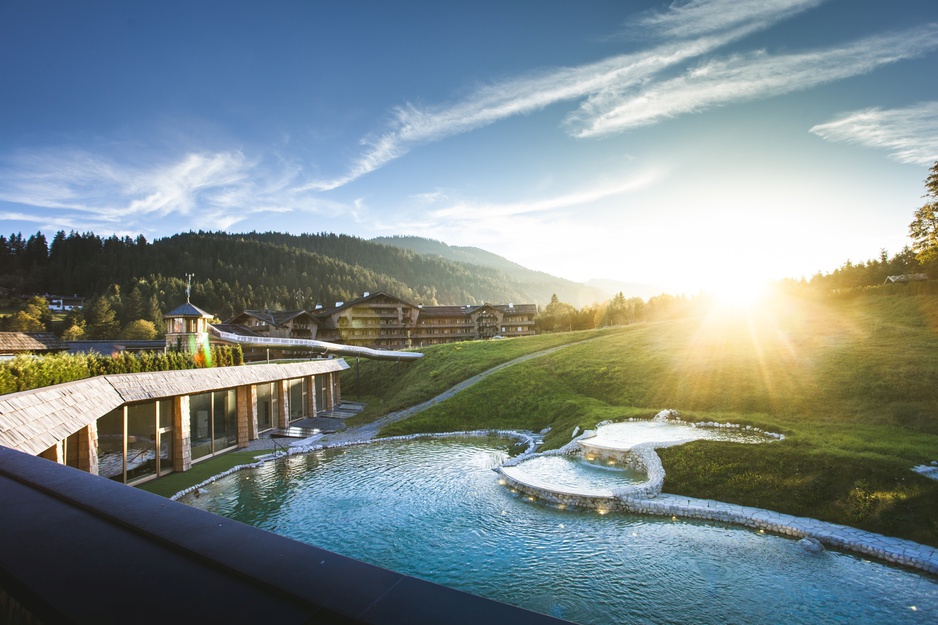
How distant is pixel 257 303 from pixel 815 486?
139765 mm

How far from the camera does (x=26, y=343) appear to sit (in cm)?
3644

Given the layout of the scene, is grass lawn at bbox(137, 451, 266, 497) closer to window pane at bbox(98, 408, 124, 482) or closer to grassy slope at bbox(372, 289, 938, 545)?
window pane at bbox(98, 408, 124, 482)

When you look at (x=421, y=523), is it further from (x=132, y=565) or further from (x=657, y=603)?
(x=132, y=565)

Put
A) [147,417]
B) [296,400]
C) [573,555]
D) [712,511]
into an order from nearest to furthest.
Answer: [573,555] → [712,511] → [147,417] → [296,400]

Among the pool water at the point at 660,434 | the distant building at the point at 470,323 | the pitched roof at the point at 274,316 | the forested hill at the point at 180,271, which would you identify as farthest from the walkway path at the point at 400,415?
the forested hill at the point at 180,271

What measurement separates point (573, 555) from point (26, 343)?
43591 millimetres

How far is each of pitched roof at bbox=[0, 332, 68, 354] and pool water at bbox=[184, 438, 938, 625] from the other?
25497 millimetres

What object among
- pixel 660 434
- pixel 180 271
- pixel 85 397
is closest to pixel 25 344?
pixel 85 397

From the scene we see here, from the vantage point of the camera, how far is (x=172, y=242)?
17675 centimetres

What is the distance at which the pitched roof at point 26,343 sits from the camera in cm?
3475

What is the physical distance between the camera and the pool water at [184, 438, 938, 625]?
11773 mm

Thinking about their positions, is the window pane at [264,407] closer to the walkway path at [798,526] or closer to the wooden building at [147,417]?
the wooden building at [147,417]

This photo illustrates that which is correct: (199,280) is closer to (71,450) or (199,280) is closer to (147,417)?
(147,417)

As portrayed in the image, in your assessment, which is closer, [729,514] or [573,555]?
[573,555]
